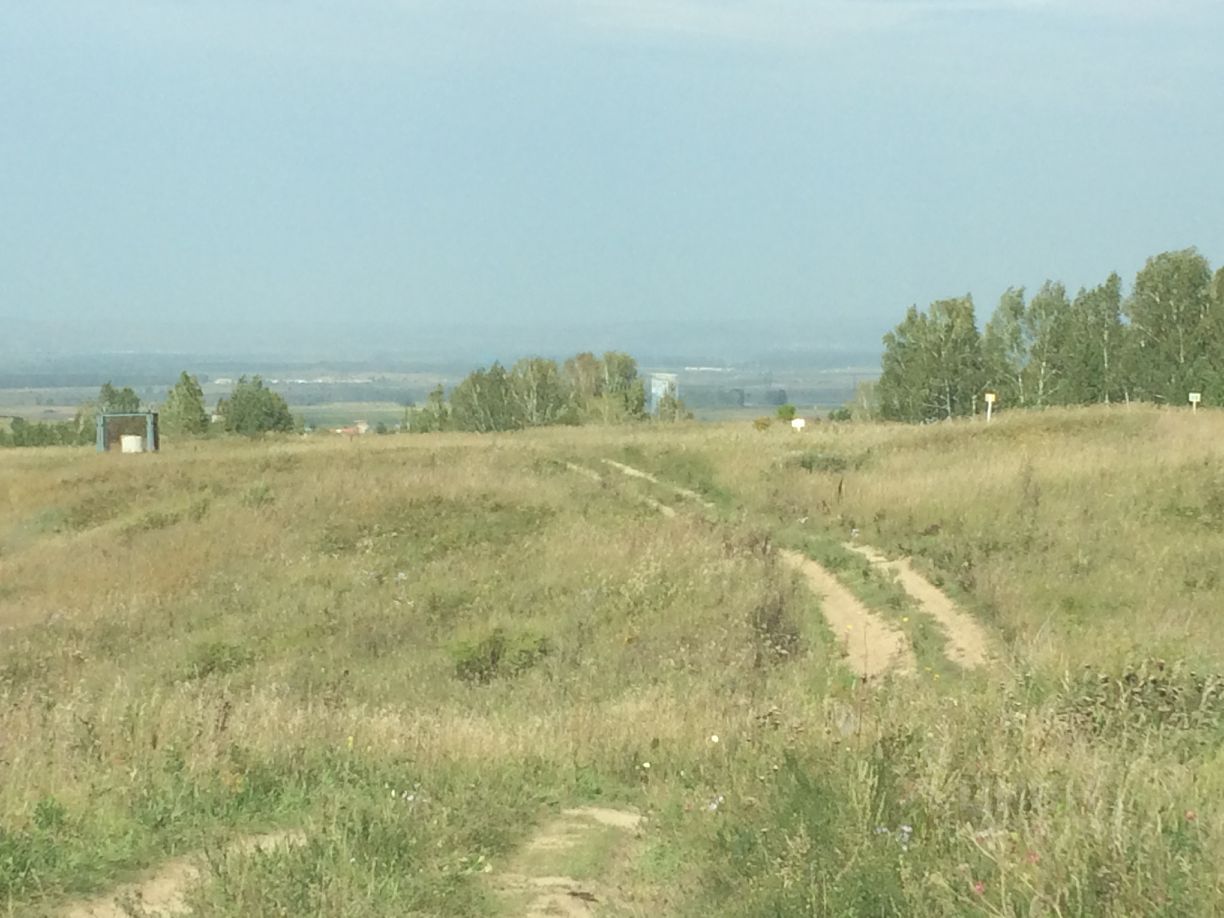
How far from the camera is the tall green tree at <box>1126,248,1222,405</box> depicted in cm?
6159

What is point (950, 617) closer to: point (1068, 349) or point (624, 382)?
point (1068, 349)

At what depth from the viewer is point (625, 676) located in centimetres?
1483

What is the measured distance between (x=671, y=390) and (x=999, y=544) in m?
78.7

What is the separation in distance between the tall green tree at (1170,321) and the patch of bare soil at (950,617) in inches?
1894

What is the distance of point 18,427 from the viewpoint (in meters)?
87.3

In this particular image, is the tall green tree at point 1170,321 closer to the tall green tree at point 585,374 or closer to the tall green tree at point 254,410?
the tall green tree at point 585,374

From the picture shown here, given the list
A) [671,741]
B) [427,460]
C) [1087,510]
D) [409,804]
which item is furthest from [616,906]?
Answer: [427,460]

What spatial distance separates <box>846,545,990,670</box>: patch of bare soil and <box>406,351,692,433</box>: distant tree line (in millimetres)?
69779

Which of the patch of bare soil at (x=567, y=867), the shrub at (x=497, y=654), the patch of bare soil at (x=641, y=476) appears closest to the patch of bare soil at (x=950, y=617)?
the shrub at (x=497, y=654)

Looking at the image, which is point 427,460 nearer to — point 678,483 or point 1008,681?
point 678,483

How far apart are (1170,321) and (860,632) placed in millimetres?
55851

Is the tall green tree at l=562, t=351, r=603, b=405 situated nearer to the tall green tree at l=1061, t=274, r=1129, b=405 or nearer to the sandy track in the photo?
the tall green tree at l=1061, t=274, r=1129, b=405

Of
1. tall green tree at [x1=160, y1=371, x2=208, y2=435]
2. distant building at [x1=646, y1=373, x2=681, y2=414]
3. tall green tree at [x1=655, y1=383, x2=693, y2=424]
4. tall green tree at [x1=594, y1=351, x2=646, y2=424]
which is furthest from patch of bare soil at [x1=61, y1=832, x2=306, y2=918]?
distant building at [x1=646, y1=373, x2=681, y2=414]

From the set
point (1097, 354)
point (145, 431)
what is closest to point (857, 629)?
point (145, 431)
